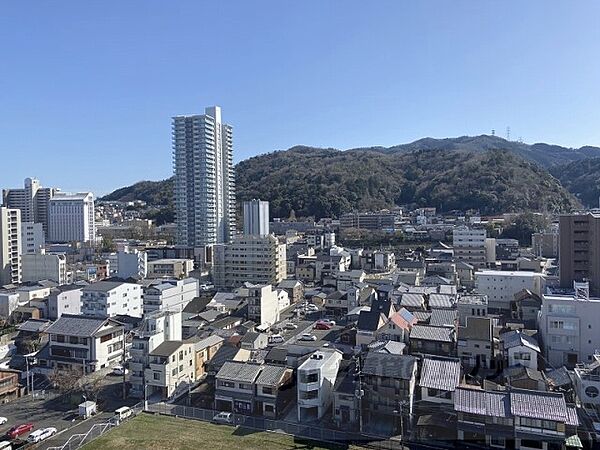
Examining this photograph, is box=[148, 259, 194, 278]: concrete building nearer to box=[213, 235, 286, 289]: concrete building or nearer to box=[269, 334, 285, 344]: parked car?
box=[213, 235, 286, 289]: concrete building

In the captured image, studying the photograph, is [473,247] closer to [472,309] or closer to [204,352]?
[472,309]

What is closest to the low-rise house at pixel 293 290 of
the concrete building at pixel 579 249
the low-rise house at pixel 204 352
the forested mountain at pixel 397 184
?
the low-rise house at pixel 204 352

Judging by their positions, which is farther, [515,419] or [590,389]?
[590,389]

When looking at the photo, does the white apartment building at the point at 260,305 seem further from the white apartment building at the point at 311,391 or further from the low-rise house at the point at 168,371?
the white apartment building at the point at 311,391

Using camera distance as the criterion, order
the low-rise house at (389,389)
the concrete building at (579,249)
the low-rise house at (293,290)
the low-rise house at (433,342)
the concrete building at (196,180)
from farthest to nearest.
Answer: the concrete building at (196,180) < the low-rise house at (293,290) < the concrete building at (579,249) < the low-rise house at (433,342) < the low-rise house at (389,389)

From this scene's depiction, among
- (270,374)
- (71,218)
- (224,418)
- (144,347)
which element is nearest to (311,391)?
(270,374)

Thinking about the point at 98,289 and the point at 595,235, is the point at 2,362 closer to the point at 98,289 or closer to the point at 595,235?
the point at 98,289
